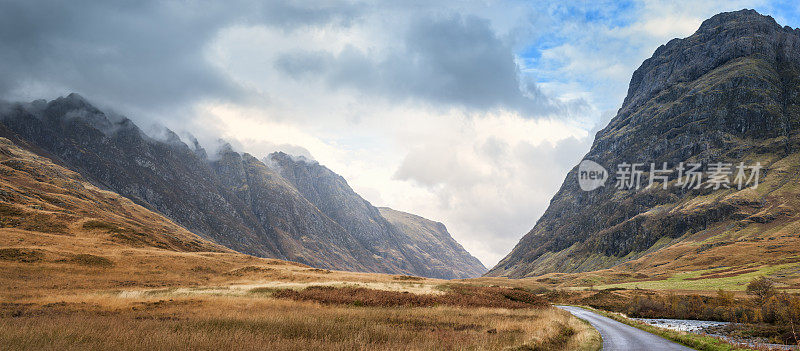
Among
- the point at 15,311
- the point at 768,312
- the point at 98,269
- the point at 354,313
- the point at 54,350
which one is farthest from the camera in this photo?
→ the point at 98,269

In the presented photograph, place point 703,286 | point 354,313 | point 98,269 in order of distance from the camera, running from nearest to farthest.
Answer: point 354,313 → point 98,269 → point 703,286

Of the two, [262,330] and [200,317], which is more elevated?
[262,330]

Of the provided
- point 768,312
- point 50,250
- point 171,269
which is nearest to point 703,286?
point 768,312

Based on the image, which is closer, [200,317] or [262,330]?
[262,330]

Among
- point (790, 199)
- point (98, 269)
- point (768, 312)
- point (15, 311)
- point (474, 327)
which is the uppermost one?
point (790, 199)

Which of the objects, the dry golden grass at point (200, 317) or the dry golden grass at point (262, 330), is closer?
the dry golden grass at point (262, 330)

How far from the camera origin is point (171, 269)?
2517 inches

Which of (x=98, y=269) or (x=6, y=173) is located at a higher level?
(x=6, y=173)

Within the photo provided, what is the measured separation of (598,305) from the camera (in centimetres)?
6625

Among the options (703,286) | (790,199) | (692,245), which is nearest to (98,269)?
(703,286)

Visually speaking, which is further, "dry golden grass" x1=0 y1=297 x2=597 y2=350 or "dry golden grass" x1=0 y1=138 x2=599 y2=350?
"dry golden grass" x1=0 y1=138 x2=599 y2=350

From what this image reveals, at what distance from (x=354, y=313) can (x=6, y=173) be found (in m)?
246

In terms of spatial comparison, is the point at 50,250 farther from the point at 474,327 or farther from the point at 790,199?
the point at 790,199

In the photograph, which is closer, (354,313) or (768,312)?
(354,313)
